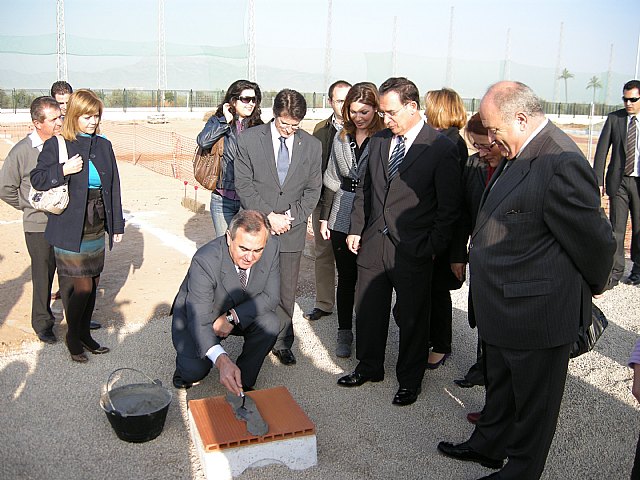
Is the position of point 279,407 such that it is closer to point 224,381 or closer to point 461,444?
point 224,381

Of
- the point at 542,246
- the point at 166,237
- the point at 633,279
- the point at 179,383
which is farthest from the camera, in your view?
the point at 166,237

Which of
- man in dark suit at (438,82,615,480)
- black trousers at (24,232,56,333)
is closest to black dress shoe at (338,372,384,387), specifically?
man in dark suit at (438,82,615,480)

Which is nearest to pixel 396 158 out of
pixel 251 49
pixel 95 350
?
pixel 95 350

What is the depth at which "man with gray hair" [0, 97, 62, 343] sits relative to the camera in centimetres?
561

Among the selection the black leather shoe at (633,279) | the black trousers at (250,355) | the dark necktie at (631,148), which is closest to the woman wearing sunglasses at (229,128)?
the black trousers at (250,355)

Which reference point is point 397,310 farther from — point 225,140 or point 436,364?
point 225,140

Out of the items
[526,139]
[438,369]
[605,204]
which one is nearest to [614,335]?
[438,369]

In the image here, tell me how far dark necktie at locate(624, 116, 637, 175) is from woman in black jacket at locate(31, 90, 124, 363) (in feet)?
18.3

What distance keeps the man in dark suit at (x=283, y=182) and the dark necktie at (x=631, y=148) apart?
4.08 meters

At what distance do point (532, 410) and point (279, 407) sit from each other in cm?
150

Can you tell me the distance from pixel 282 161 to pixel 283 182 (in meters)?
0.17

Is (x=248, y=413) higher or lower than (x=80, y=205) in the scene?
lower

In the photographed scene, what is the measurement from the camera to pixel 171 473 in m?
3.86

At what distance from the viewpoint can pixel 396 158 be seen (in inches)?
183
